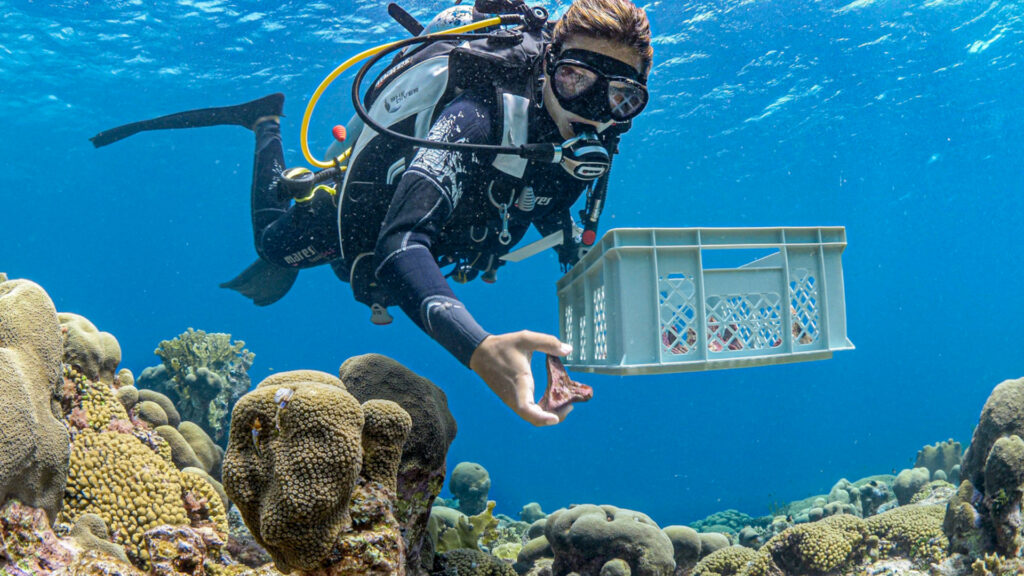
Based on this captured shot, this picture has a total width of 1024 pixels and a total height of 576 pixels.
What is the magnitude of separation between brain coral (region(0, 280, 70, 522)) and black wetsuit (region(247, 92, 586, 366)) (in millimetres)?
1731

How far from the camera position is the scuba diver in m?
2.84

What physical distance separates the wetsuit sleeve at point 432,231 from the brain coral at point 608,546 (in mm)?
3129

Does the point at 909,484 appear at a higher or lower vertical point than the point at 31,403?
lower

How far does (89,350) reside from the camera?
13.4 feet

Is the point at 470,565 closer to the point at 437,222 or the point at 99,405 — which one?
the point at 437,222

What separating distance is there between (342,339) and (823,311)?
10310 cm

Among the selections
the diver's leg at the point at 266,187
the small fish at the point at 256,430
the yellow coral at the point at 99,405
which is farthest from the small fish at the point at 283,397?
the diver's leg at the point at 266,187

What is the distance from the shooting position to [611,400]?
308 ft

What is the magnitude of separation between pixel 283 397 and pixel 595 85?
2421mm

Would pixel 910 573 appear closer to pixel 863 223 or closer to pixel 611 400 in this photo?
pixel 863 223

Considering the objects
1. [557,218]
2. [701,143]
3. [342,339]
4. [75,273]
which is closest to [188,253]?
[75,273]

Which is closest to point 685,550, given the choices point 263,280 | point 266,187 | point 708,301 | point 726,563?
point 726,563

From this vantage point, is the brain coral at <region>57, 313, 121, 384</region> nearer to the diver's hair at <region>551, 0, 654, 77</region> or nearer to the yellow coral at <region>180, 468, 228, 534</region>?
the yellow coral at <region>180, 468, 228, 534</region>

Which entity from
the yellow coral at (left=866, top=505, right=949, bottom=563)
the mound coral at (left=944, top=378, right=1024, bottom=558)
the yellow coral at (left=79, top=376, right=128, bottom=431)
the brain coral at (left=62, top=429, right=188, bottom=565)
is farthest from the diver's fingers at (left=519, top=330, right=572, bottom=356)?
the yellow coral at (left=866, top=505, right=949, bottom=563)
